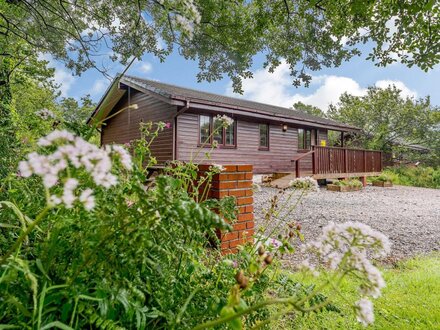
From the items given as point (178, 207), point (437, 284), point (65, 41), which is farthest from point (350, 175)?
point (178, 207)

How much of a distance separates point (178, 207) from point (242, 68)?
15.1 ft

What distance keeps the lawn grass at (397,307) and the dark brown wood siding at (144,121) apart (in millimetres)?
8360

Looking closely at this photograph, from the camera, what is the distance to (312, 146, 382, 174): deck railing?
11094 millimetres

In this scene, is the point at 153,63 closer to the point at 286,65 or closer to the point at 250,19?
the point at 250,19

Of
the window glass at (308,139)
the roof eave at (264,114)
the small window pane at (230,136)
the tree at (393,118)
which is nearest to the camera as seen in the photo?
the roof eave at (264,114)

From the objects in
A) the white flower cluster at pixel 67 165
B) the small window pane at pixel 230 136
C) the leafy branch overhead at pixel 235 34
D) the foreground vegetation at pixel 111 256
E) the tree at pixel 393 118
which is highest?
the tree at pixel 393 118

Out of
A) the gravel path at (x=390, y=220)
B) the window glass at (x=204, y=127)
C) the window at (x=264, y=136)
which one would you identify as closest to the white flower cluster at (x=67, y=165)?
the gravel path at (x=390, y=220)

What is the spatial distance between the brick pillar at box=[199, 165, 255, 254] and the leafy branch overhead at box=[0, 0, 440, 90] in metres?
2.00

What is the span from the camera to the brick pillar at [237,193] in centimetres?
→ 257

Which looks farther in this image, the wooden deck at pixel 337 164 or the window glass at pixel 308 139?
the window glass at pixel 308 139

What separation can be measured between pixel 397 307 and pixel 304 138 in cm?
1316

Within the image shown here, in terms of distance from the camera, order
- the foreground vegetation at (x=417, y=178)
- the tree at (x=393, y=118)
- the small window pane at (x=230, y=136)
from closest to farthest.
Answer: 1. the small window pane at (x=230, y=136)
2. the foreground vegetation at (x=417, y=178)
3. the tree at (x=393, y=118)

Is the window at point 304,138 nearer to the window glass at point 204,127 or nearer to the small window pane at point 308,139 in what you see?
the small window pane at point 308,139

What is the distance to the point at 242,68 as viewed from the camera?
15.8 feet
